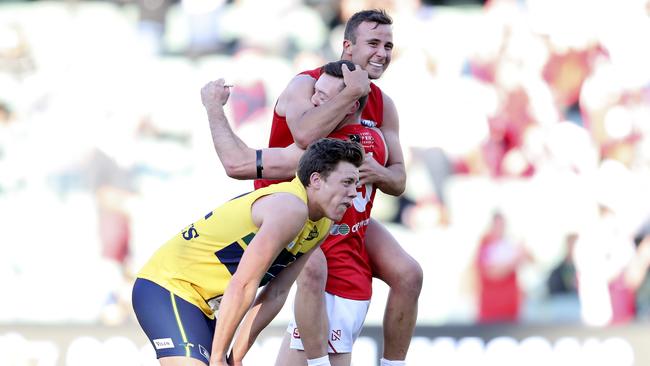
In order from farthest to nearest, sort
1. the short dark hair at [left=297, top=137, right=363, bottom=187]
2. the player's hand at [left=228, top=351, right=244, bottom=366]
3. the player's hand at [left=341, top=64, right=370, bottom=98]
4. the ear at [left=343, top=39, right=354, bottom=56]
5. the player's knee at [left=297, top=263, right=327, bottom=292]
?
the ear at [left=343, top=39, right=354, bottom=56]
the player's knee at [left=297, top=263, right=327, bottom=292]
the player's hand at [left=341, top=64, right=370, bottom=98]
the player's hand at [left=228, top=351, right=244, bottom=366]
the short dark hair at [left=297, top=137, right=363, bottom=187]

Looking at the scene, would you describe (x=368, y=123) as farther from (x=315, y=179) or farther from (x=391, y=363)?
(x=391, y=363)

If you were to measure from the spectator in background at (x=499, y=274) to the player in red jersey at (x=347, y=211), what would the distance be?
404cm

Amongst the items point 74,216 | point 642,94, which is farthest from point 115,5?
point 642,94

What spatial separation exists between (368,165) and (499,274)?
4375 mm

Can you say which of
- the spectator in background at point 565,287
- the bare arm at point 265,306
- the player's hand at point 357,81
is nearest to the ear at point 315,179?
the bare arm at point 265,306

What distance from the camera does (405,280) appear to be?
6.37m

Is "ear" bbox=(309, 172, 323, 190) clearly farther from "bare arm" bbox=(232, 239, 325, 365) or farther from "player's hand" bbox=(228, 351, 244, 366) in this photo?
"player's hand" bbox=(228, 351, 244, 366)

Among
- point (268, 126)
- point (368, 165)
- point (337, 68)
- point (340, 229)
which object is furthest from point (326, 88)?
point (268, 126)

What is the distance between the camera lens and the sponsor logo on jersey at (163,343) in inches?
216

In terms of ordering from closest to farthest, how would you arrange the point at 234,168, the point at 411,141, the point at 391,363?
the point at 234,168, the point at 391,363, the point at 411,141

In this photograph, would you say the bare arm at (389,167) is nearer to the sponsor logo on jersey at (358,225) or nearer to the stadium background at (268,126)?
the sponsor logo on jersey at (358,225)

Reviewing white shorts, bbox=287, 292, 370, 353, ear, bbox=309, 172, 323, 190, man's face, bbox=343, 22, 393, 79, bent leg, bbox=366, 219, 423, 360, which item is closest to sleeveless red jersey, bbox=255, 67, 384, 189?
man's face, bbox=343, 22, 393, 79

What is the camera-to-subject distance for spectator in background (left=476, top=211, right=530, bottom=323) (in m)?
10.3

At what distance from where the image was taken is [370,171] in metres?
6.21
